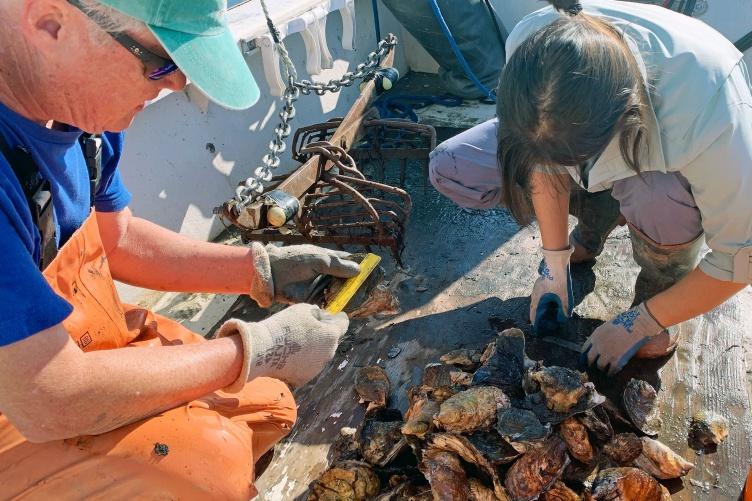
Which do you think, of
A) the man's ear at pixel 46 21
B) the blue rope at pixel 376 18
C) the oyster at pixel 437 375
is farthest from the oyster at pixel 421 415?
the blue rope at pixel 376 18

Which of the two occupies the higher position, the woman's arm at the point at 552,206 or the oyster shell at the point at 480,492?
the woman's arm at the point at 552,206

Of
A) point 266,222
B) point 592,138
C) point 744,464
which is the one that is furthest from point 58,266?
point 744,464

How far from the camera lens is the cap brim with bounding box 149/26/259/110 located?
1128mm

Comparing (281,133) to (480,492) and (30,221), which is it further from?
(480,492)

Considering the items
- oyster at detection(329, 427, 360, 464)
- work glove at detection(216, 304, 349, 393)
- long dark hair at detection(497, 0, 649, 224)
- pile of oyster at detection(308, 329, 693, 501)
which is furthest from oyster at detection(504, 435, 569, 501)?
long dark hair at detection(497, 0, 649, 224)

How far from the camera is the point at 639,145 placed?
174 cm

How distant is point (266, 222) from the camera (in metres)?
2.62

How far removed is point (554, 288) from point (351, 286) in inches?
33.6

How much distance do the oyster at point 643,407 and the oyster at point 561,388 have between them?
0.28 m

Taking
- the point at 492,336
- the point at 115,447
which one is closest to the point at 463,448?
the point at 492,336

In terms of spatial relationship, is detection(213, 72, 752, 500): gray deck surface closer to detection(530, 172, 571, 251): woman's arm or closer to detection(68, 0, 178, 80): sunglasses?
detection(530, 172, 571, 251): woman's arm

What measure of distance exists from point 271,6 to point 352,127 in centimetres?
98

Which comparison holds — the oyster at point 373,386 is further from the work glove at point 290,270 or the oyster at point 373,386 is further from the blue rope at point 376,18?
the blue rope at point 376,18

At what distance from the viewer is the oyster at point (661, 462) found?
1.76m
